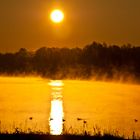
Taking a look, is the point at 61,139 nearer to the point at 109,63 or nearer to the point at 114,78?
the point at 109,63

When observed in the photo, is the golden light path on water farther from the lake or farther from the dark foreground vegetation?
the dark foreground vegetation

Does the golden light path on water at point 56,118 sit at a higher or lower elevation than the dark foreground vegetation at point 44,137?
higher

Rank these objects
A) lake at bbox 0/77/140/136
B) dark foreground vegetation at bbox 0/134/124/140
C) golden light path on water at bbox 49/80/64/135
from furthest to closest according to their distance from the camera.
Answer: lake at bbox 0/77/140/136
golden light path on water at bbox 49/80/64/135
dark foreground vegetation at bbox 0/134/124/140

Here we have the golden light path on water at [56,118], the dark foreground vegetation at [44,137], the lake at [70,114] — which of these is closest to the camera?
the dark foreground vegetation at [44,137]

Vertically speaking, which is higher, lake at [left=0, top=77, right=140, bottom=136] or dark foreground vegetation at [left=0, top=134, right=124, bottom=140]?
lake at [left=0, top=77, right=140, bottom=136]

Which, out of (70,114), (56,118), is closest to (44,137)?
(56,118)

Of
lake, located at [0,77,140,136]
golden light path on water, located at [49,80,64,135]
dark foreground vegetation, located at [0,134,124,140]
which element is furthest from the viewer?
lake, located at [0,77,140,136]

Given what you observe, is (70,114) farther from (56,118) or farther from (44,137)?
(44,137)

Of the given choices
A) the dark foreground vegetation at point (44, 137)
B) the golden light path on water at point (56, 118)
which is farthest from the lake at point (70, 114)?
the dark foreground vegetation at point (44, 137)

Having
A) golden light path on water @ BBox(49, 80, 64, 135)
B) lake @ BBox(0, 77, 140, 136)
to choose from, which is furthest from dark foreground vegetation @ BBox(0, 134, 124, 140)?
golden light path on water @ BBox(49, 80, 64, 135)

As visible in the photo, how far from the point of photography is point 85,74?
106562mm

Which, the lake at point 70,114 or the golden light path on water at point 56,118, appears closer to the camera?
the golden light path on water at point 56,118

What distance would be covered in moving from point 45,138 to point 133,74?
270 ft

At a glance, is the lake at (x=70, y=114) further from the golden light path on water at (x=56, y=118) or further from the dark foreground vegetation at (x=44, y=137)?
the dark foreground vegetation at (x=44, y=137)
